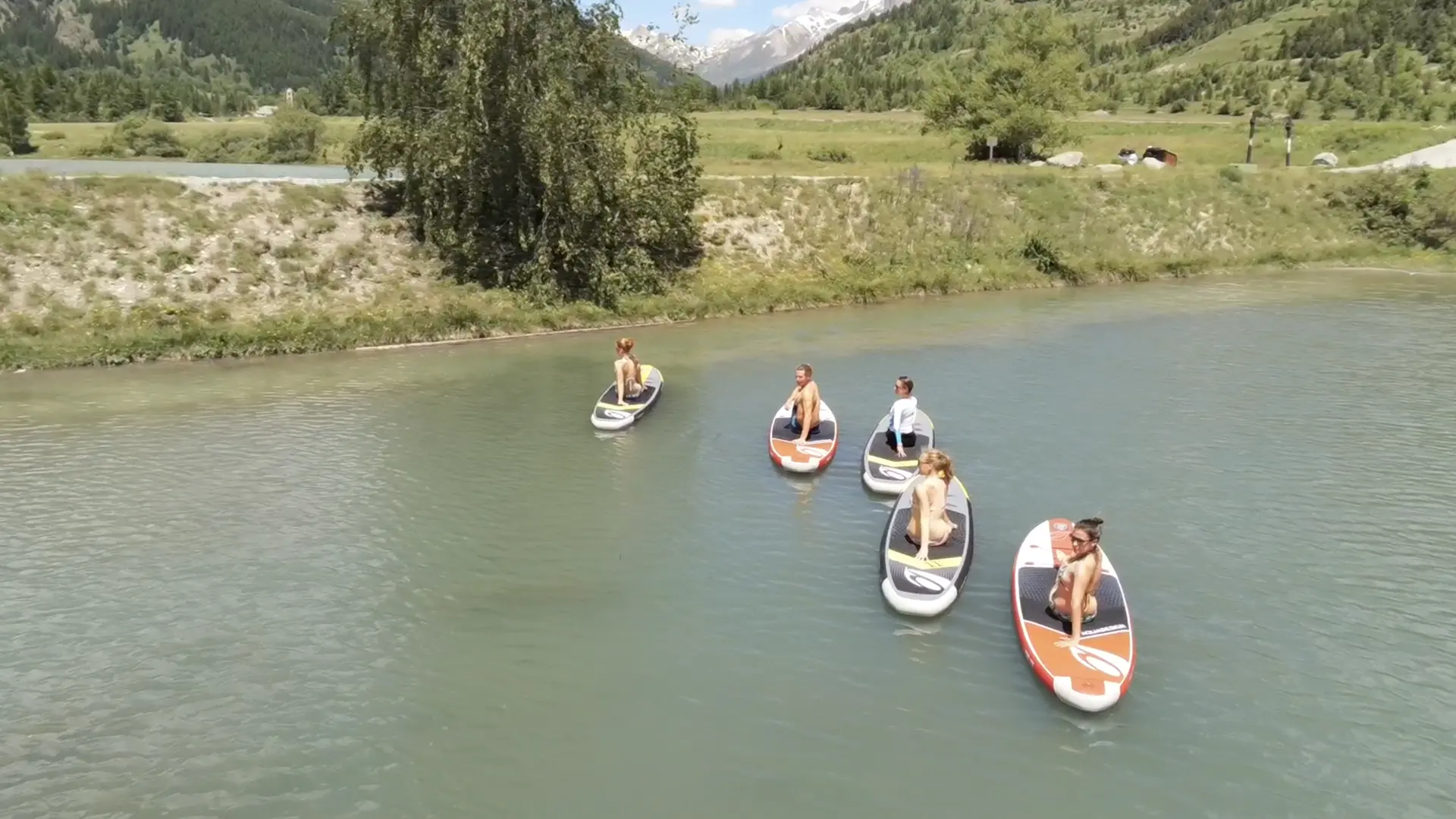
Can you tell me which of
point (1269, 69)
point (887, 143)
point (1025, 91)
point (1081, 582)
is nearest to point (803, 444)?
point (1081, 582)

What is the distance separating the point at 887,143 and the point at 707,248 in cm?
3469

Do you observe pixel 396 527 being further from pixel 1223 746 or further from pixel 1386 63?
pixel 1386 63

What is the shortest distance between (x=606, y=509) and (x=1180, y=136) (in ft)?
225

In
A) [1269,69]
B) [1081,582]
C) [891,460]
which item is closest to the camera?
[1081,582]

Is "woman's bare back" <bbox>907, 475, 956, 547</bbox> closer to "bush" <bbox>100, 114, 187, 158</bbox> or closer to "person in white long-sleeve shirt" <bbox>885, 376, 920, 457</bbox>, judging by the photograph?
"person in white long-sleeve shirt" <bbox>885, 376, 920, 457</bbox>

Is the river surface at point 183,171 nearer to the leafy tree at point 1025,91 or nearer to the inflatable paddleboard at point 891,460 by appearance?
the inflatable paddleboard at point 891,460

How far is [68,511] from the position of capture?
16125 millimetres

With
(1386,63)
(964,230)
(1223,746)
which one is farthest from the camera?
(1386,63)

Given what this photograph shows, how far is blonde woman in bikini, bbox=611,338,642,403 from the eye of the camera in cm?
2111

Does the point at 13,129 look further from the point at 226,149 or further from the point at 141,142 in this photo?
the point at 226,149

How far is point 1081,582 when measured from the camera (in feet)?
36.9

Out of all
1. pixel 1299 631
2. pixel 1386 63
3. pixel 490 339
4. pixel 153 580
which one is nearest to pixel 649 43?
pixel 490 339

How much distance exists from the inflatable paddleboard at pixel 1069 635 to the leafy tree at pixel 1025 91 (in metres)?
50.4

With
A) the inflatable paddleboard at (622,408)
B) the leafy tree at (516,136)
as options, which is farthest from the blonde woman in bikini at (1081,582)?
the leafy tree at (516,136)
